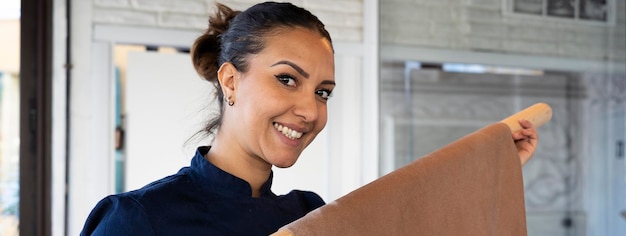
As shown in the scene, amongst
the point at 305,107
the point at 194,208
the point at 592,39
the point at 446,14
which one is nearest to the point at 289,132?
the point at 305,107

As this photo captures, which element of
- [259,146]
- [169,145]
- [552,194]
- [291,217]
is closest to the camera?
[259,146]

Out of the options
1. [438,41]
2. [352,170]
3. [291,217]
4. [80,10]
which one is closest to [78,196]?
[80,10]

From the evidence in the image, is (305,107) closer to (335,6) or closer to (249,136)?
(249,136)

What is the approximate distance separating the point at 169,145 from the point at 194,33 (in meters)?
0.41

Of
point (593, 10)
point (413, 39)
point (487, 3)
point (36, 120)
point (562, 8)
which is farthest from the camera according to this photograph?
point (413, 39)

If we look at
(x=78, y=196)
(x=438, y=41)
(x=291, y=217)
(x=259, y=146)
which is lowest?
(x=78, y=196)

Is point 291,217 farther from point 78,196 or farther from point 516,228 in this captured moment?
point 78,196

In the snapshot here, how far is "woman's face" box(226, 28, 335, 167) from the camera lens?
0.87 m

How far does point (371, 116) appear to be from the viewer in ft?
9.02

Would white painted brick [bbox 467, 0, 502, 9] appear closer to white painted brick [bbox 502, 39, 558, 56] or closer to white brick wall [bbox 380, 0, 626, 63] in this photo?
white brick wall [bbox 380, 0, 626, 63]

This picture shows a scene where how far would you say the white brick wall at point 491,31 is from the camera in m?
2.05

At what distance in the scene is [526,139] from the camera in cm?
100

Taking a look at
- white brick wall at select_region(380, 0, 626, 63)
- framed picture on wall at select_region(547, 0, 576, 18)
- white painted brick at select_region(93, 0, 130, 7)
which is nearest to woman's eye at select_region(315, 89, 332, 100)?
white brick wall at select_region(380, 0, 626, 63)

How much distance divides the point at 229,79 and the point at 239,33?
0.26 ft
